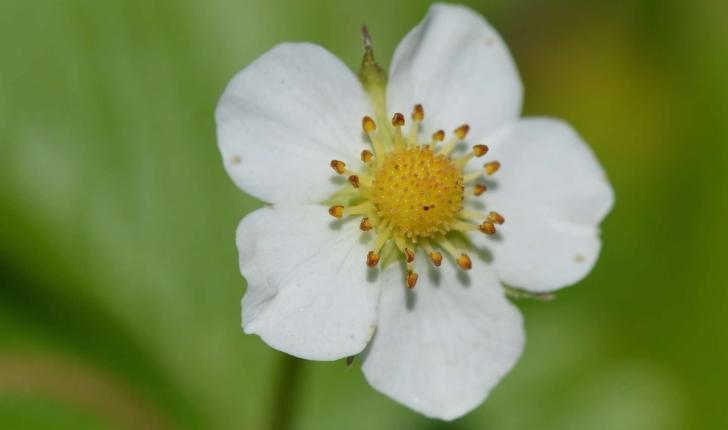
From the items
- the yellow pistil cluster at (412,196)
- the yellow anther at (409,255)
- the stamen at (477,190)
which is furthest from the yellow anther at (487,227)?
the yellow anther at (409,255)

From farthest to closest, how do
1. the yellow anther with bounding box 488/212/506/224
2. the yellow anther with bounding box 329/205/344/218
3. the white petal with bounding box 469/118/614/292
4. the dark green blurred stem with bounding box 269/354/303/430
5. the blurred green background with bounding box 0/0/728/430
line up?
the blurred green background with bounding box 0/0/728/430
the dark green blurred stem with bounding box 269/354/303/430
the white petal with bounding box 469/118/614/292
the yellow anther with bounding box 488/212/506/224
the yellow anther with bounding box 329/205/344/218

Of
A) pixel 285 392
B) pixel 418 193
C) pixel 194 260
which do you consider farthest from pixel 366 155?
pixel 194 260

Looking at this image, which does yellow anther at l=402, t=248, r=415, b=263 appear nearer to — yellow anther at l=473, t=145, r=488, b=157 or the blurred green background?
yellow anther at l=473, t=145, r=488, b=157


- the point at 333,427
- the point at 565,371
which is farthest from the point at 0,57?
the point at 565,371

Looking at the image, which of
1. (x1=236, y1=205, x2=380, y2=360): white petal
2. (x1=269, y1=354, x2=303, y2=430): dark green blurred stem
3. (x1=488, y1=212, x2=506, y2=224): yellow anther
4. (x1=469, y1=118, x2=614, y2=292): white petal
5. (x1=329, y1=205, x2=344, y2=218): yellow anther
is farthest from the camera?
(x1=269, y1=354, x2=303, y2=430): dark green blurred stem

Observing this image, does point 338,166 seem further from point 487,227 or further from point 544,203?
point 544,203

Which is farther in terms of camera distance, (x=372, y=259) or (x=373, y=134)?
(x=373, y=134)

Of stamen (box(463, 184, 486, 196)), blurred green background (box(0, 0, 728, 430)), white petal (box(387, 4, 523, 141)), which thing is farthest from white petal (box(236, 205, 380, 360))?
blurred green background (box(0, 0, 728, 430))
